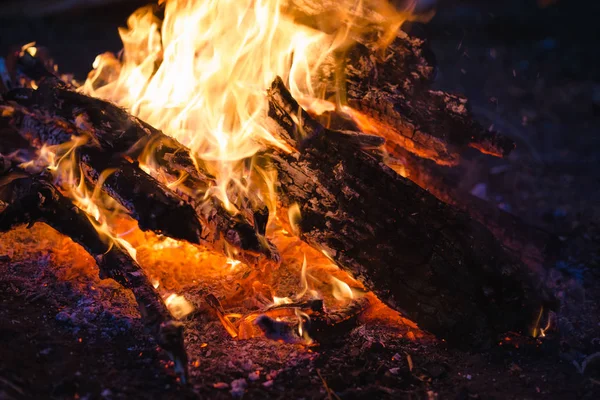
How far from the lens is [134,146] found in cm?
303

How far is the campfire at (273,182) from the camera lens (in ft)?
8.57

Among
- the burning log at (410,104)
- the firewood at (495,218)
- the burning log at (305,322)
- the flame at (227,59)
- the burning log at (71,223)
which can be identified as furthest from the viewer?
the firewood at (495,218)

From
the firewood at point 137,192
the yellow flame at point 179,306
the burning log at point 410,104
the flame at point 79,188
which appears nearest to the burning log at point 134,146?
the firewood at point 137,192

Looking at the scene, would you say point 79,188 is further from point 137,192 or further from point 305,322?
point 305,322

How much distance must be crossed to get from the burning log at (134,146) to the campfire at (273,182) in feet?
0.04

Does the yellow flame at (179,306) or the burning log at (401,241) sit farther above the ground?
the burning log at (401,241)

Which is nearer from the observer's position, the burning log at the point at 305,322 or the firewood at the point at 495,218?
the burning log at the point at 305,322

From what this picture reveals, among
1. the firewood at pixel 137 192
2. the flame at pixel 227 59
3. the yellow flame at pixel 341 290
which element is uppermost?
the flame at pixel 227 59

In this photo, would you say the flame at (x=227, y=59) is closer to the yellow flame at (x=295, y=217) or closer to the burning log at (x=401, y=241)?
the burning log at (x=401, y=241)

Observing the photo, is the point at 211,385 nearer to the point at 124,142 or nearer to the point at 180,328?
the point at 180,328

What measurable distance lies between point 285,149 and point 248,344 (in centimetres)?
138

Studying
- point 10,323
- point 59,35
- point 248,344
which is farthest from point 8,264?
point 59,35

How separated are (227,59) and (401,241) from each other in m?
2.16

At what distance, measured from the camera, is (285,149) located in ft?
10.3
